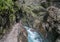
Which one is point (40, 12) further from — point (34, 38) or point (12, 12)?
point (12, 12)

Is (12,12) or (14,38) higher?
(12,12)

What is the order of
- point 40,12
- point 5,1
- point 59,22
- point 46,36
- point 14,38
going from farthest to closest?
point 40,12 < point 46,36 < point 59,22 < point 5,1 < point 14,38

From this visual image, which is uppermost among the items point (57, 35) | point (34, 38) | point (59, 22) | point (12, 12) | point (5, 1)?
point (5, 1)

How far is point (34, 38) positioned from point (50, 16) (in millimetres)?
1495

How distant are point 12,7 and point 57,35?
9.13ft

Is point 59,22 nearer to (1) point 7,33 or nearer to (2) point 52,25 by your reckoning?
(2) point 52,25

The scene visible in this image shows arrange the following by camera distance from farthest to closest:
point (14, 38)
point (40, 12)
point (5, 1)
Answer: point (40, 12) → point (5, 1) → point (14, 38)

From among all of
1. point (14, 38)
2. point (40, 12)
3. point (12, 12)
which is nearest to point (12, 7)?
point (12, 12)

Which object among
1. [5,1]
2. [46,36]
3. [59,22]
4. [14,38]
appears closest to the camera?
[14,38]

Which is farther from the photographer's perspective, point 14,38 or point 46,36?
point 46,36

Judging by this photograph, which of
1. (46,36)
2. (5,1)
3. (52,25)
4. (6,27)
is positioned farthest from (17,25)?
(46,36)

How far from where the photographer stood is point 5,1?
6.05 m

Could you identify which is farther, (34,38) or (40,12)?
(40,12)

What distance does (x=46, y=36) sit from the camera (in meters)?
8.49
